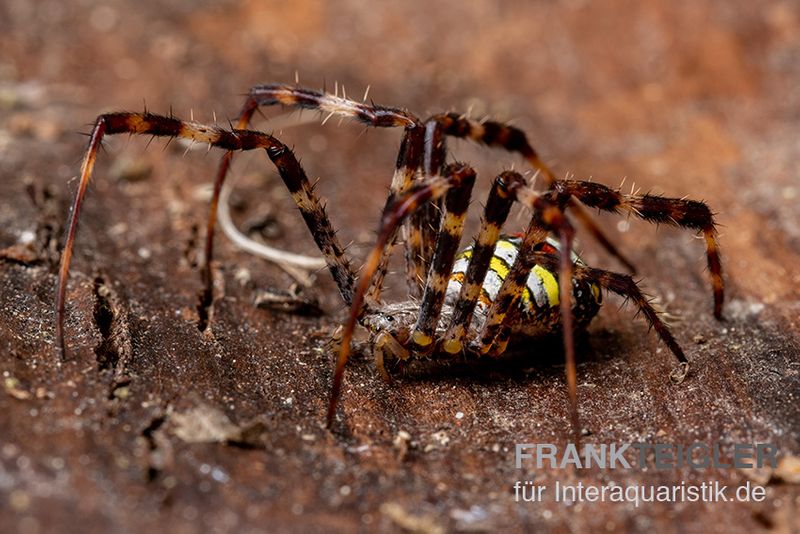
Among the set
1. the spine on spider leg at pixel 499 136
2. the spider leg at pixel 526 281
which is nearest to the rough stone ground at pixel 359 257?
the spider leg at pixel 526 281

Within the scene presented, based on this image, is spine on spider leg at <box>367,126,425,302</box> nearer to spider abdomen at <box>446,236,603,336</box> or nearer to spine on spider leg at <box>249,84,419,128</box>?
spine on spider leg at <box>249,84,419,128</box>

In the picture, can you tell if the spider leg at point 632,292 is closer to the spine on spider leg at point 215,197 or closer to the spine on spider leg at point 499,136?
the spine on spider leg at point 499,136

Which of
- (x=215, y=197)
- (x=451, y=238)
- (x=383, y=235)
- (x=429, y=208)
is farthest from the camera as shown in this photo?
(x=215, y=197)

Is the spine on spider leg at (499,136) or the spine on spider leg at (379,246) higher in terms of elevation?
A: the spine on spider leg at (499,136)

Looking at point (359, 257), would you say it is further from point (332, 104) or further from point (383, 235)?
point (383, 235)

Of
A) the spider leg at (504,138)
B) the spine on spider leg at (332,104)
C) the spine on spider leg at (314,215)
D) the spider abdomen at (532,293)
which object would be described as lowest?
the spider abdomen at (532,293)

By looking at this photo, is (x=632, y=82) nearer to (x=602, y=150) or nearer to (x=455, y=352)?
(x=602, y=150)

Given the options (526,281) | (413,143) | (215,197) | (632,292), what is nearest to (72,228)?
(215,197)
